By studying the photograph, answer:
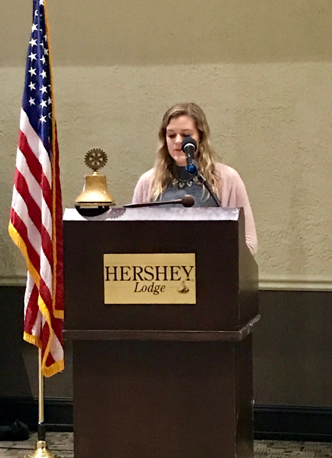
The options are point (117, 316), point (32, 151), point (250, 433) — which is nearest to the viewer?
point (117, 316)

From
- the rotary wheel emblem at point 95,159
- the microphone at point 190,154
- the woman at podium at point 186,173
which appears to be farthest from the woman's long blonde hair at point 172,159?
the microphone at point 190,154

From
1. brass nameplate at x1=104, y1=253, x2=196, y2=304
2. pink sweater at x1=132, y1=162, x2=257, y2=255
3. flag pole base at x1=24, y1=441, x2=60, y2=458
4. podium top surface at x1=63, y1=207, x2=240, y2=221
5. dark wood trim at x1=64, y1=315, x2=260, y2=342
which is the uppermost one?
pink sweater at x1=132, y1=162, x2=257, y2=255

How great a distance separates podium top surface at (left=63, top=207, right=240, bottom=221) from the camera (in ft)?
6.63

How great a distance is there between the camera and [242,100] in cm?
442

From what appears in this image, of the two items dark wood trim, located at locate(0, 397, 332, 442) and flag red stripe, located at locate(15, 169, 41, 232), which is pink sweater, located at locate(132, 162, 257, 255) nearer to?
flag red stripe, located at locate(15, 169, 41, 232)

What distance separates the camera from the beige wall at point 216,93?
14.3 ft

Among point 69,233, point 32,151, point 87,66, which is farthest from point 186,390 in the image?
point 87,66

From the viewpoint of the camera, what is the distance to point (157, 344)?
2033mm

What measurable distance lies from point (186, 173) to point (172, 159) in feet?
0.48

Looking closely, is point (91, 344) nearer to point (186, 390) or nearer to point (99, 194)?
point (186, 390)

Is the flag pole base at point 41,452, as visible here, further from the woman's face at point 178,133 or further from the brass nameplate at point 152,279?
the brass nameplate at point 152,279

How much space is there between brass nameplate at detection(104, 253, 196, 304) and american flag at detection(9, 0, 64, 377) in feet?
5.71

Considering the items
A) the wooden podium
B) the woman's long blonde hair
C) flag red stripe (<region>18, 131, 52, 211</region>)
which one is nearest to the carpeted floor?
flag red stripe (<region>18, 131, 52, 211</region>)

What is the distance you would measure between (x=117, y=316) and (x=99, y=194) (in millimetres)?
376
